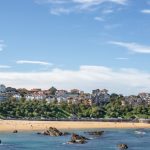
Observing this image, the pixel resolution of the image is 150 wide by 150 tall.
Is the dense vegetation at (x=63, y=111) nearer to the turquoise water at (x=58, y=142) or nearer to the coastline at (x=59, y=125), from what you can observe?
the coastline at (x=59, y=125)

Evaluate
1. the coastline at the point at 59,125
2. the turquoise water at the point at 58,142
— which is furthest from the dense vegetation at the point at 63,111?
the turquoise water at the point at 58,142

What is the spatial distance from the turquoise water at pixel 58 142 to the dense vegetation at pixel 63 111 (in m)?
44.3

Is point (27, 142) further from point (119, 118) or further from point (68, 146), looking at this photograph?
point (119, 118)

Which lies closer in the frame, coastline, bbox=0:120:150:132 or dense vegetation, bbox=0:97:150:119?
coastline, bbox=0:120:150:132

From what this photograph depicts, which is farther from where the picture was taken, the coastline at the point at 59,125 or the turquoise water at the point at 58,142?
the coastline at the point at 59,125

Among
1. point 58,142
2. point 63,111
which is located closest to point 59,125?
point 63,111

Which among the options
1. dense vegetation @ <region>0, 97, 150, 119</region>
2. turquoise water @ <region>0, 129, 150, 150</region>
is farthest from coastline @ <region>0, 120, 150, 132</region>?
dense vegetation @ <region>0, 97, 150, 119</region>

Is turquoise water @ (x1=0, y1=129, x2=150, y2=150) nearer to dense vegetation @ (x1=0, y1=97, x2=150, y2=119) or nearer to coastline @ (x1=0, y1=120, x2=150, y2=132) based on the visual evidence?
coastline @ (x1=0, y1=120, x2=150, y2=132)

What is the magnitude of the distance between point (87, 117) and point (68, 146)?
250 feet

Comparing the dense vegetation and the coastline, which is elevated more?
the dense vegetation

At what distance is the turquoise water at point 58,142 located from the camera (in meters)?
89.7

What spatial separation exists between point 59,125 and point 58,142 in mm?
41525

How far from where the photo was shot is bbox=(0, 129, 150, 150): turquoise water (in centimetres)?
8969

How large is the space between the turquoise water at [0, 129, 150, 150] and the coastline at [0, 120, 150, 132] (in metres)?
12.6
